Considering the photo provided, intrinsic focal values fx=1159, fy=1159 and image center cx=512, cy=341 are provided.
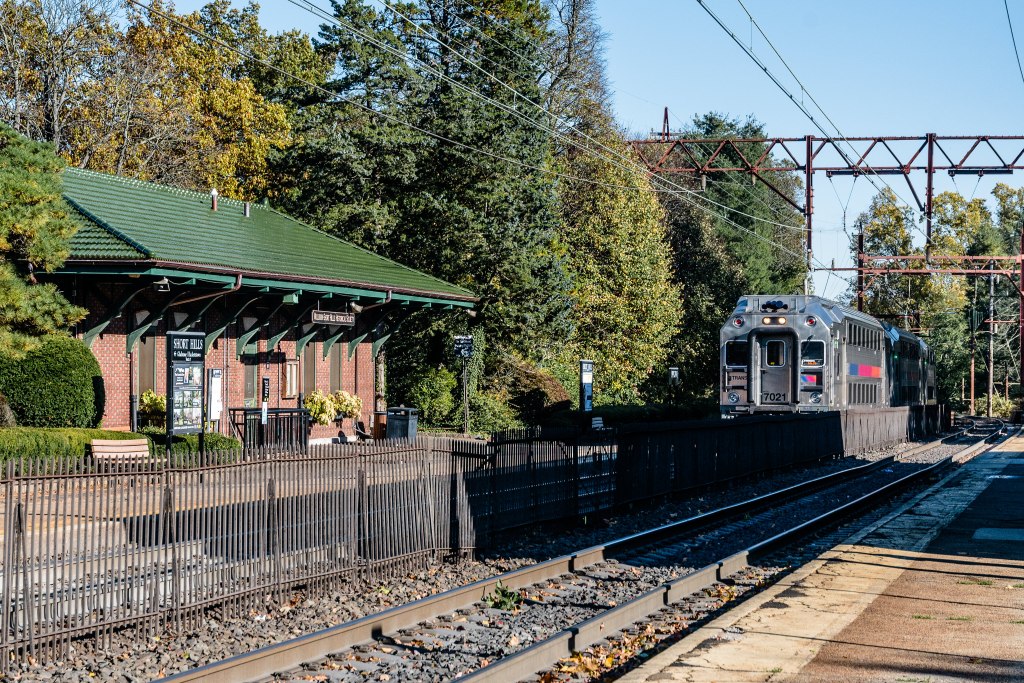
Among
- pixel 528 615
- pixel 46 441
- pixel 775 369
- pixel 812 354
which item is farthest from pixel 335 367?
pixel 528 615

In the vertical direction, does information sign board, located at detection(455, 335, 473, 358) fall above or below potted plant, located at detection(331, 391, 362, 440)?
above

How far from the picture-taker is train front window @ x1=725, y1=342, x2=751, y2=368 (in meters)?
33.8

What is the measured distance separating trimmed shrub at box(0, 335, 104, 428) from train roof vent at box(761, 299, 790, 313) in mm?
18911

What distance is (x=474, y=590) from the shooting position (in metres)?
11.8

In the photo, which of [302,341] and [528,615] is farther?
[302,341]

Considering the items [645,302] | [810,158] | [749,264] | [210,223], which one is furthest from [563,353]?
[749,264]

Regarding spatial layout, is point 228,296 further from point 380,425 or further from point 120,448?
point 380,425

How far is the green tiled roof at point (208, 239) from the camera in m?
24.7

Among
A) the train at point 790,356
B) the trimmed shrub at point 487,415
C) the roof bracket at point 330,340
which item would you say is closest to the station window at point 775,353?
the train at point 790,356

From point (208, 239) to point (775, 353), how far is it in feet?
53.3

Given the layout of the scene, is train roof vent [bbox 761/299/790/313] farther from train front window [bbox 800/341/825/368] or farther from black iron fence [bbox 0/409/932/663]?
black iron fence [bbox 0/409/932/663]

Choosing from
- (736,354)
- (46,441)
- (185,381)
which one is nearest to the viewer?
(46,441)

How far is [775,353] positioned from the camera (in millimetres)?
33688

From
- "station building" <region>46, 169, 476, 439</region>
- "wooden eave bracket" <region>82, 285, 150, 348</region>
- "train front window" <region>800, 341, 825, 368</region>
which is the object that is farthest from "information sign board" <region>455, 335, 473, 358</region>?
"wooden eave bracket" <region>82, 285, 150, 348</region>
